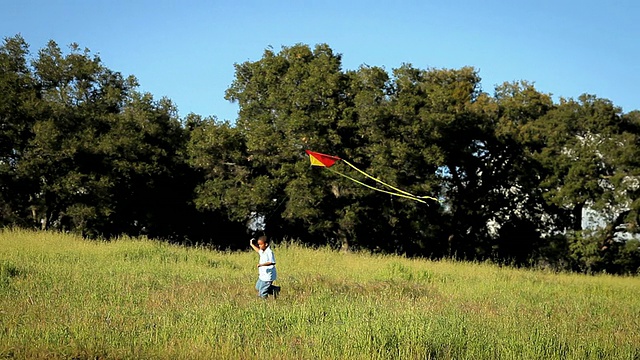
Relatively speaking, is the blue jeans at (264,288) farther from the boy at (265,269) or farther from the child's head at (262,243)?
the child's head at (262,243)

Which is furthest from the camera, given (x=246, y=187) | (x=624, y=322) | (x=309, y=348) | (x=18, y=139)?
(x=246, y=187)

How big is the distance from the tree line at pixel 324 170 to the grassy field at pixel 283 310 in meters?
8.79

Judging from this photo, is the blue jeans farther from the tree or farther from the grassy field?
the tree

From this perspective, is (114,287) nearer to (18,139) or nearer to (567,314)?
(567,314)

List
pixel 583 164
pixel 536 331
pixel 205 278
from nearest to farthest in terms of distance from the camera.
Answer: pixel 536 331 → pixel 205 278 → pixel 583 164

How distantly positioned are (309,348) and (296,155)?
70.2 ft

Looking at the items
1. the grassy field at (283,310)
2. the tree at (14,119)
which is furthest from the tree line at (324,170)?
the grassy field at (283,310)

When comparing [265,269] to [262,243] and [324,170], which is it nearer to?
[262,243]

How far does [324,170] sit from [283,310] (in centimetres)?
1841

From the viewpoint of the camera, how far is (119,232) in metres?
34.0

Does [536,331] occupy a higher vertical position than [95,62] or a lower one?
lower

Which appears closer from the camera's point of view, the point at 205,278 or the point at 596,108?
the point at 205,278

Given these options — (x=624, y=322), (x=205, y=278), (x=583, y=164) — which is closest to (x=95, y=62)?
(x=205, y=278)

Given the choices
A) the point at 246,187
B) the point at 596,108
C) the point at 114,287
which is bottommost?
the point at 114,287
